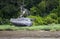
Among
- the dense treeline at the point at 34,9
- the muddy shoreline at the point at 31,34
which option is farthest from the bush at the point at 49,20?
the muddy shoreline at the point at 31,34

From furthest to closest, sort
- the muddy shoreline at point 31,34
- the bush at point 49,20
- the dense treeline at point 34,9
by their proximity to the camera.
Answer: the dense treeline at point 34,9 → the bush at point 49,20 → the muddy shoreline at point 31,34

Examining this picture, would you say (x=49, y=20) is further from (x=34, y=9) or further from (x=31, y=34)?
(x=31, y=34)

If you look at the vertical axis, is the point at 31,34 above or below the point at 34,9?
below

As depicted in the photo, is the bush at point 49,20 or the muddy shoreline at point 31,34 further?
the bush at point 49,20

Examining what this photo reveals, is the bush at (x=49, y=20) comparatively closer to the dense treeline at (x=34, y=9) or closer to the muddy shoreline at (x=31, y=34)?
the dense treeline at (x=34, y=9)

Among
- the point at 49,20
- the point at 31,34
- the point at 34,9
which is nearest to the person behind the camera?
the point at 31,34

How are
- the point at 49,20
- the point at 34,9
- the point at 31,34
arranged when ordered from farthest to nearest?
the point at 34,9, the point at 49,20, the point at 31,34

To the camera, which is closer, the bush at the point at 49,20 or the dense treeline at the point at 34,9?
the bush at the point at 49,20

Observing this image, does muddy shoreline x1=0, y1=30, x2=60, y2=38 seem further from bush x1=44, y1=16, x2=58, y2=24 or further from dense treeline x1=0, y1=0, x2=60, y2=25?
dense treeline x1=0, y1=0, x2=60, y2=25

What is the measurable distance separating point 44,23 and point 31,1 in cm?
285

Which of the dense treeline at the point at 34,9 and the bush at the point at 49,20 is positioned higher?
the dense treeline at the point at 34,9

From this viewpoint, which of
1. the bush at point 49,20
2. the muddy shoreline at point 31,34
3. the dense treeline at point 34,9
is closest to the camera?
the muddy shoreline at point 31,34

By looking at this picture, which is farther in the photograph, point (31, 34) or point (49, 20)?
point (49, 20)

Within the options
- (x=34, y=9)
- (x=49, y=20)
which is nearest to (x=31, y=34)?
(x=49, y=20)
